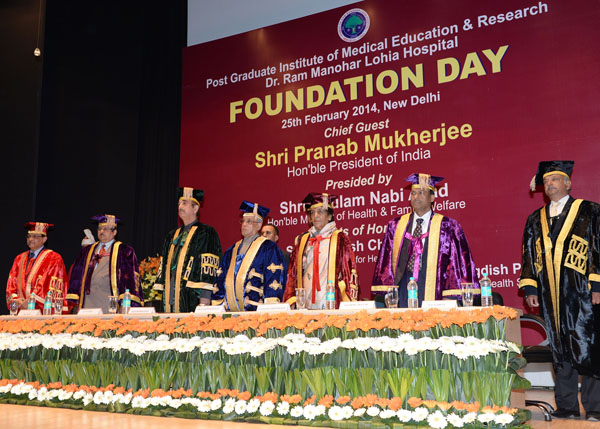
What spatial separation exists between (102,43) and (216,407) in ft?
20.3

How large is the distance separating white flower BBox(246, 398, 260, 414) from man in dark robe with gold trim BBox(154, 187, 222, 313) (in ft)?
5.87

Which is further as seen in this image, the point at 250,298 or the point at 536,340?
the point at 536,340

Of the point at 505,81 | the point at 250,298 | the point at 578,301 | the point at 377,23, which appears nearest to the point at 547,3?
the point at 505,81

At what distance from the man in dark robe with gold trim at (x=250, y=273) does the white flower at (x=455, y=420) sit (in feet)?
6.87

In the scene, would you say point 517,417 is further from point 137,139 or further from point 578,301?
point 137,139

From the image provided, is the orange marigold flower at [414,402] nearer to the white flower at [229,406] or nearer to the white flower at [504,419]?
the white flower at [504,419]

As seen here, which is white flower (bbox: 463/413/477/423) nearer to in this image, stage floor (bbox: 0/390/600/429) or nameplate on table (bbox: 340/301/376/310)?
nameplate on table (bbox: 340/301/376/310)

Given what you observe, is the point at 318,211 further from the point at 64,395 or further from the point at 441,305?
the point at 64,395

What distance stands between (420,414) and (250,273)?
2.24 m

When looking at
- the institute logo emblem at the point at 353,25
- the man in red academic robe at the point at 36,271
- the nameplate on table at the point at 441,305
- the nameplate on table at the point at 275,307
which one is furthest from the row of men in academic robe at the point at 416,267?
the institute logo emblem at the point at 353,25

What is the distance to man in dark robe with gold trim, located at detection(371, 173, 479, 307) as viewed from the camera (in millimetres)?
4250

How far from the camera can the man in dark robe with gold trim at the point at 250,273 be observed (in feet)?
16.0

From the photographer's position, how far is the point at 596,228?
4164mm

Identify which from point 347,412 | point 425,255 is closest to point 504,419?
point 347,412
